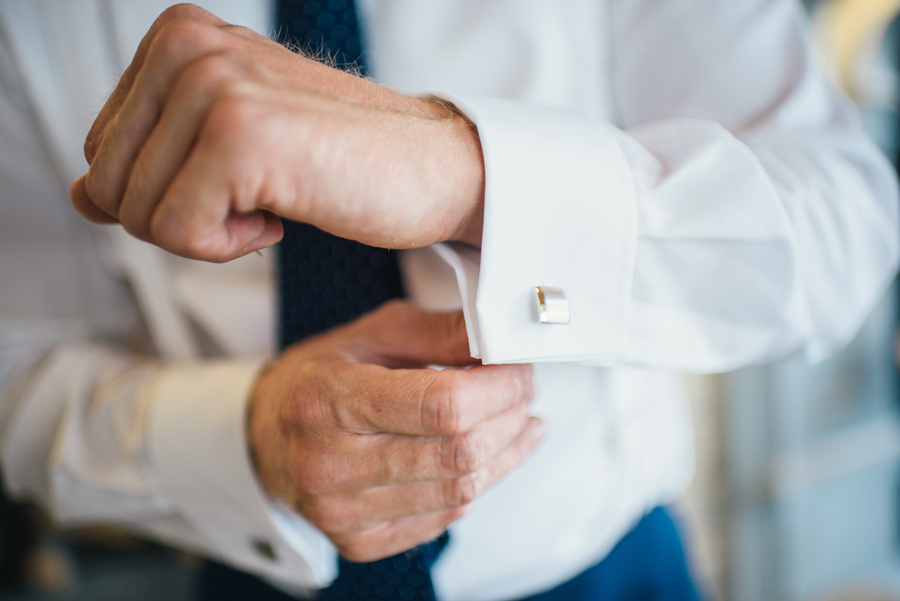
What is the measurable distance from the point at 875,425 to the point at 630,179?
1.77 m

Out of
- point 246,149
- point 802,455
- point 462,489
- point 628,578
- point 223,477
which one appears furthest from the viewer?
point 802,455

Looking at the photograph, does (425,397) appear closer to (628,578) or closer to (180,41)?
(180,41)

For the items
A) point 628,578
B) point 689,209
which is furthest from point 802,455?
point 689,209

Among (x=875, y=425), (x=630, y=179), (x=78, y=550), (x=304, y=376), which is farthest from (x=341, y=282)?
(x=875, y=425)

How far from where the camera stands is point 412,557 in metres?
0.37

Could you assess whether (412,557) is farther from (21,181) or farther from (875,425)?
(875,425)

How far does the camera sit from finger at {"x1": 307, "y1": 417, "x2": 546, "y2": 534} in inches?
10.6

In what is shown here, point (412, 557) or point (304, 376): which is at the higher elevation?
point (304, 376)

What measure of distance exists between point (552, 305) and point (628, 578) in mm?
469

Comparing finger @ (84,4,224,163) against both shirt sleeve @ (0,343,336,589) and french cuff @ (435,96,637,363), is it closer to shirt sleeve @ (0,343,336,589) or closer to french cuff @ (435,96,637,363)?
french cuff @ (435,96,637,363)

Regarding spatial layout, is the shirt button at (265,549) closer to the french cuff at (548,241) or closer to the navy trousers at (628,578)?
the navy trousers at (628,578)

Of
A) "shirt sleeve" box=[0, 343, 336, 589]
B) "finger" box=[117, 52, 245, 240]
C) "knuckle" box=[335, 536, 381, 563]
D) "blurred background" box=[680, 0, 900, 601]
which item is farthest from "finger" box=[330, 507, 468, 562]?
"blurred background" box=[680, 0, 900, 601]

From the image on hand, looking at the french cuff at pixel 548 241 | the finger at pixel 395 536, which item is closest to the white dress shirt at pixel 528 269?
the french cuff at pixel 548 241

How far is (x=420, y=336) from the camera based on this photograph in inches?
11.6
